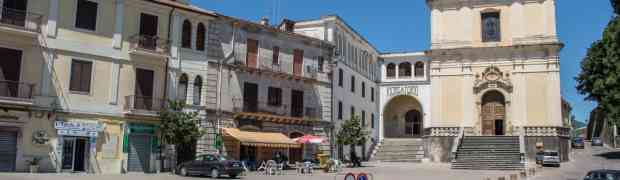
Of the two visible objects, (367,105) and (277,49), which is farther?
(367,105)

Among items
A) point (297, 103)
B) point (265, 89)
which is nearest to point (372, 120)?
point (297, 103)

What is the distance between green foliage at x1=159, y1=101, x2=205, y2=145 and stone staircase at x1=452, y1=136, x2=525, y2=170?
16.7m

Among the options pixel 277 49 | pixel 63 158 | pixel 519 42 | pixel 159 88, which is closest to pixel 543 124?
pixel 519 42

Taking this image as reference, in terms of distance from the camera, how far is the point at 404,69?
196ft

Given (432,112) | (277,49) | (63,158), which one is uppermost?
(277,49)

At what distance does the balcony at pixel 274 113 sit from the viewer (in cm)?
3381

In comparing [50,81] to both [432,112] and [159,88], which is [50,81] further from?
[432,112]

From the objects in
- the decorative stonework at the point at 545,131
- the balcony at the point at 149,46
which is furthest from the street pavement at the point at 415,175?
the balcony at the point at 149,46

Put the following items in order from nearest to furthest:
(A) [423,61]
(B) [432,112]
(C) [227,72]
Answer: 1. (C) [227,72]
2. (B) [432,112]
3. (A) [423,61]

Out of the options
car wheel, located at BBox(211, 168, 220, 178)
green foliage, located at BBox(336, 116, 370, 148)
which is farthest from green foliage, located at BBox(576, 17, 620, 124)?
car wheel, located at BBox(211, 168, 220, 178)

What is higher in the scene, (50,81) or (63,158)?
(50,81)

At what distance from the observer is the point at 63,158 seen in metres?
26.6

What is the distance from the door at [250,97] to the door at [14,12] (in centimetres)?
1280

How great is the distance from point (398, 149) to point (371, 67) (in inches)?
404
